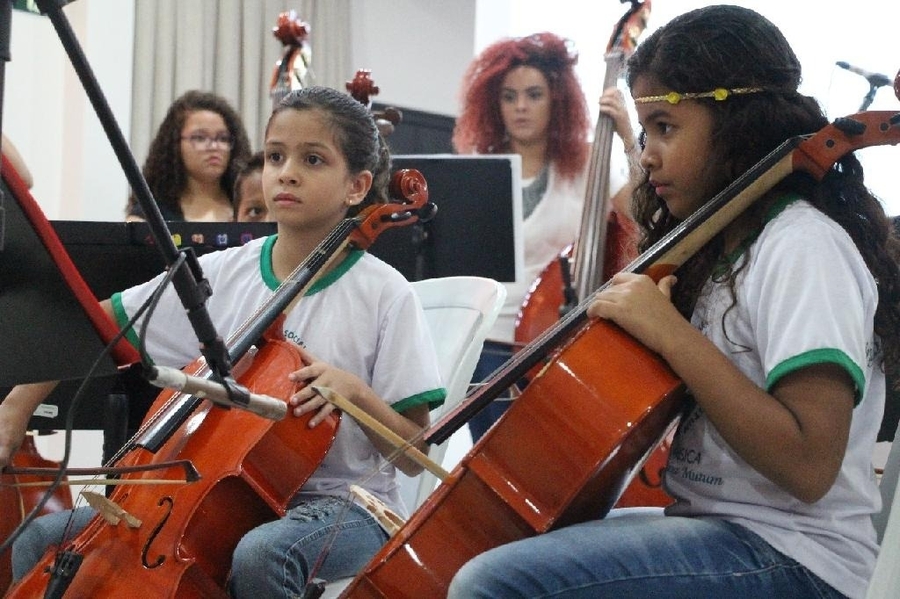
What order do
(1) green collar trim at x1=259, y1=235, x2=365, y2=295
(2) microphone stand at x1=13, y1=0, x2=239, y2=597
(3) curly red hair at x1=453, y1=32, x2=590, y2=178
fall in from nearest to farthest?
1. (2) microphone stand at x1=13, y1=0, x2=239, y2=597
2. (1) green collar trim at x1=259, y1=235, x2=365, y2=295
3. (3) curly red hair at x1=453, y1=32, x2=590, y2=178

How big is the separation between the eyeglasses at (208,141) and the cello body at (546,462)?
2.27 m

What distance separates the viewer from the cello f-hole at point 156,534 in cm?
131

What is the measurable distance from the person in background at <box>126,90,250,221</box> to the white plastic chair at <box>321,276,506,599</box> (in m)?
1.48

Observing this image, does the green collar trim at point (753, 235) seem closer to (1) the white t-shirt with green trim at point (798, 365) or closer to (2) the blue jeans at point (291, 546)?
(1) the white t-shirt with green trim at point (798, 365)

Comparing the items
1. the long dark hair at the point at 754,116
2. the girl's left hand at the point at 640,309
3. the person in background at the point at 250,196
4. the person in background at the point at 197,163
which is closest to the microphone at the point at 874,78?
the long dark hair at the point at 754,116

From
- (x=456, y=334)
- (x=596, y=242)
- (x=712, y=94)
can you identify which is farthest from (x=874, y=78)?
(x=712, y=94)

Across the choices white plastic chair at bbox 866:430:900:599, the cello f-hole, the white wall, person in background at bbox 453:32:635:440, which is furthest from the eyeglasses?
white plastic chair at bbox 866:430:900:599

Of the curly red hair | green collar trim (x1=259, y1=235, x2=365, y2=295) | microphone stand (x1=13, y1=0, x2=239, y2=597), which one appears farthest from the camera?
the curly red hair

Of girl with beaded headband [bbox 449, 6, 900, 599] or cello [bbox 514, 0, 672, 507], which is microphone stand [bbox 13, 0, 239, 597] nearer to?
girl with beaded headband [bbox 449, 6, 900, 599]

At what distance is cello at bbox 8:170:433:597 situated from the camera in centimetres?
131

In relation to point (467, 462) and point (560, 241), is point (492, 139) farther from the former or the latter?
point (467, 462)

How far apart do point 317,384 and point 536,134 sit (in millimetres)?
1631

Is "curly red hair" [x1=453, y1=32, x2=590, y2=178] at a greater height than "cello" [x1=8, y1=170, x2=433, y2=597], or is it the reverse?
"curly red hair" [x1=453, y1=32, x2=590, y2=178]

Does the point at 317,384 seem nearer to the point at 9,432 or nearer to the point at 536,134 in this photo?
the point at 9,432
